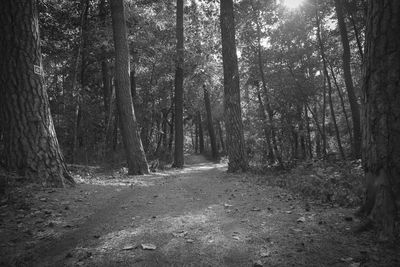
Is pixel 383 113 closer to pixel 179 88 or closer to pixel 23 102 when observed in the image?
pixel 23 102

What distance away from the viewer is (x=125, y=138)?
1133cm

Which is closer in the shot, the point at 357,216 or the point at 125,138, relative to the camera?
the point at 357,216

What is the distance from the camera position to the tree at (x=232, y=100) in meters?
10.5

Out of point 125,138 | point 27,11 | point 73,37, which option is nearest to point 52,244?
point 27,11

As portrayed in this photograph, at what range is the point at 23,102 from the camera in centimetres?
585

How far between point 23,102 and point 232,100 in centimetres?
697

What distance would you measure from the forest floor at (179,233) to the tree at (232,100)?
15.8 ft

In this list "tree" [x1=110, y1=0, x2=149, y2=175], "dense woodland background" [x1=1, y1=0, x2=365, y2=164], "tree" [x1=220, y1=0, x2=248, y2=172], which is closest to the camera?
"tree" [x1=220, y1=0, x2=248, y2=172]

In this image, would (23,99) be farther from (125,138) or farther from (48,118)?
(125,138)

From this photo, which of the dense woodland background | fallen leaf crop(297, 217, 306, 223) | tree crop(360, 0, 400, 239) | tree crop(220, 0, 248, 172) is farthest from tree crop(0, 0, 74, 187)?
the dense woodland background

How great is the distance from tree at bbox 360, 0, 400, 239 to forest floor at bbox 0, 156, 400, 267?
39 centimetres

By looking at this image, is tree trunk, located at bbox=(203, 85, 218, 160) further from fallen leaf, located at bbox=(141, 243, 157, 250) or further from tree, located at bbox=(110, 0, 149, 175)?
fallen leaf, located at bbox=(141, 243, 157, 250)

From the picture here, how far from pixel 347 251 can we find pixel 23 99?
651 centimetres

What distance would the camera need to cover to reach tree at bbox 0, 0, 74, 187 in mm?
5750
